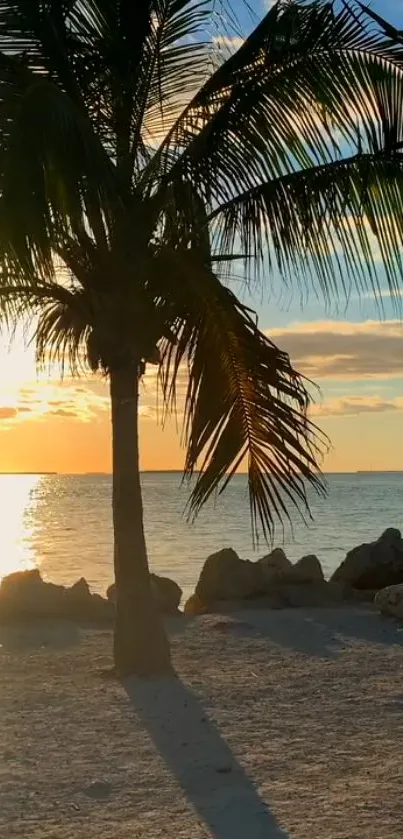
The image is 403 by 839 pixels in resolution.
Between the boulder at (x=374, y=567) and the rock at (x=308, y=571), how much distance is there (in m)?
1.50

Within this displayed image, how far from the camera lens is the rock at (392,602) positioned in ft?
39.0

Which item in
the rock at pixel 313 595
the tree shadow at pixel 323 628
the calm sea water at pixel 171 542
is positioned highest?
the rock at pixel 313 595

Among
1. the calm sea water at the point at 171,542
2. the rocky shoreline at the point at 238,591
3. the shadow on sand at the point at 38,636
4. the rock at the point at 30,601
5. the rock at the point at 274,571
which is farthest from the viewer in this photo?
the calm sea water at the point at 171,542

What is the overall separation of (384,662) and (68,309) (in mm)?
4583

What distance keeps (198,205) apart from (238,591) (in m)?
6.95

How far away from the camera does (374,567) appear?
1548 cm

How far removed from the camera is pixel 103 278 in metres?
8.19

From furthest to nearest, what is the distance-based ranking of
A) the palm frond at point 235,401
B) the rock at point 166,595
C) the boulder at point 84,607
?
the rock at point 166,595 < the boulder at point 84,607 < the palm frond at point 235,401

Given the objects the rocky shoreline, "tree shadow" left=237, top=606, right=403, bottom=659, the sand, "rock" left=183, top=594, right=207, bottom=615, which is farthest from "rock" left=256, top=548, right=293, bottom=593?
the sand

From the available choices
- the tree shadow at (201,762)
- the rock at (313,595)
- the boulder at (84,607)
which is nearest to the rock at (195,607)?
the rock at (313,595)

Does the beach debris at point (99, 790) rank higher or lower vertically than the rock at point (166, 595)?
lower

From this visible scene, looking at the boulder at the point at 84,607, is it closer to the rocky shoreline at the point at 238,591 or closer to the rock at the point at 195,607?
the rocky shoreline at the point at 238,591

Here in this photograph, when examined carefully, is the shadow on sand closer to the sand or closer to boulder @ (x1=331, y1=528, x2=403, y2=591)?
the sand

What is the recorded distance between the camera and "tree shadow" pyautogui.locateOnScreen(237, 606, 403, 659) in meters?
10.6
